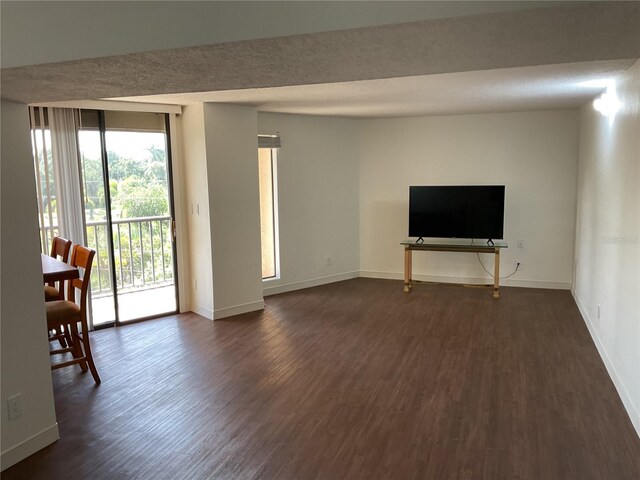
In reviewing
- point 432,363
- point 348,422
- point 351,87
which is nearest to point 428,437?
point 348,422

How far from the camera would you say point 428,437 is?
2920 millimetres

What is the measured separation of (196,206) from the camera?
5273 mm

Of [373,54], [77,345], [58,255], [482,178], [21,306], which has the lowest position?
[77,345]

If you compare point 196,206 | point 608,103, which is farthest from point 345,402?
point 608,103

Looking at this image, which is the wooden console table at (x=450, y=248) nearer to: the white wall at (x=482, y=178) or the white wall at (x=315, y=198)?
the white wall at (x=482, y=178)

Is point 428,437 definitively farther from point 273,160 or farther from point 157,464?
point 273,160

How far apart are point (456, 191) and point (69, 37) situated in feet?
16.7

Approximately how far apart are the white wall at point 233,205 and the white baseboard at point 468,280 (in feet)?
7.23

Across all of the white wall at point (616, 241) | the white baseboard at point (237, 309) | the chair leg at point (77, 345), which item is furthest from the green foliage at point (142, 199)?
the white wall at point (616, 241)

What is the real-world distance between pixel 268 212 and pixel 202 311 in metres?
1.59

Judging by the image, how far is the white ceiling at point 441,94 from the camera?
3566 millimetres

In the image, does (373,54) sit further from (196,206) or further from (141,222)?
(141,222)

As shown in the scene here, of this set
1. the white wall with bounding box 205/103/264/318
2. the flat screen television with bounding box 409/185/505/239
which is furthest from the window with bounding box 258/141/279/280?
the flat screen television with bounding box 409/185/505/239

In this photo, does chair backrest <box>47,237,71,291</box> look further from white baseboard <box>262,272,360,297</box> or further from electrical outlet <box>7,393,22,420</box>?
white baseboard <box>262,272,360,297</box>
